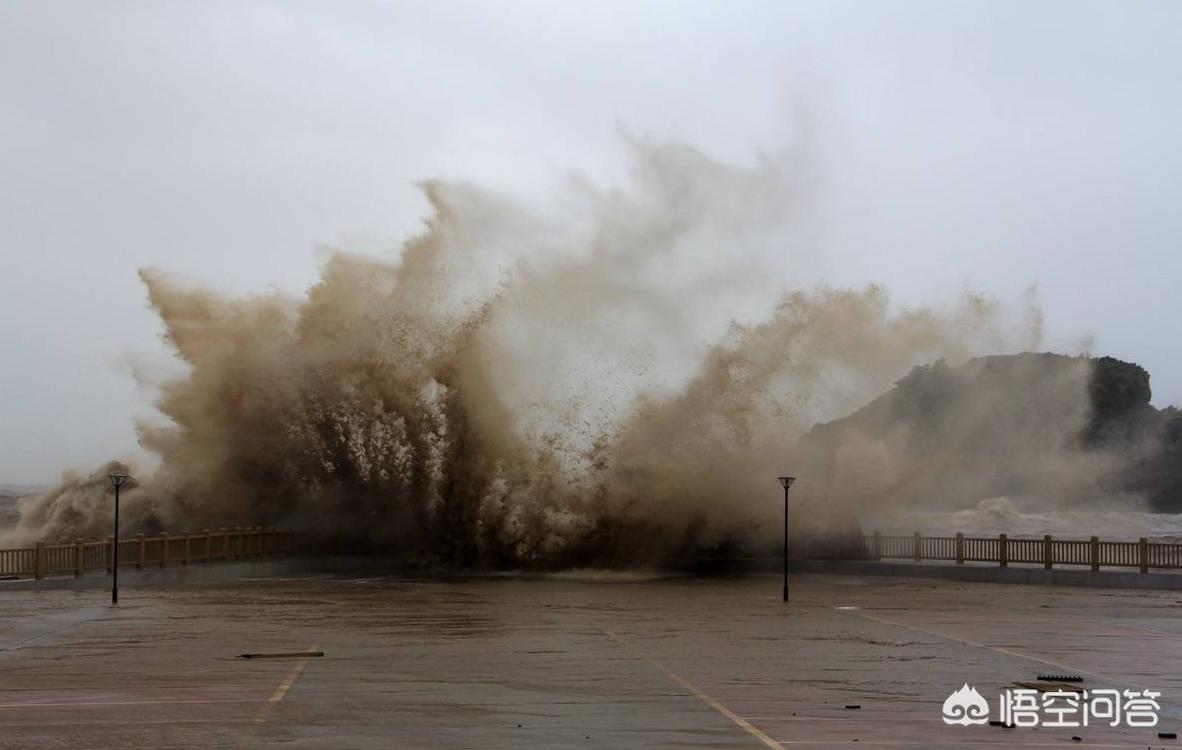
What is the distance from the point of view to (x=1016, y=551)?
40.5 m

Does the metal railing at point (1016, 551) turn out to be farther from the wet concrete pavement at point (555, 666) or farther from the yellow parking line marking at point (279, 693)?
the yellow parking line marking at point (279, 693)

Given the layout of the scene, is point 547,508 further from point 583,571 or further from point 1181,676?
point 1181,676

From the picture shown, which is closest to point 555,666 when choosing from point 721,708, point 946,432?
point 721,708

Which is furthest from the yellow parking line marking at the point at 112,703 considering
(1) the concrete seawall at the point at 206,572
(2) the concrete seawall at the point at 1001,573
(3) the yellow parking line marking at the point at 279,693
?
(2) the concrete seawall at the point at 1001,573

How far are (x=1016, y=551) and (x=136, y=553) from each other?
23268 millimetres

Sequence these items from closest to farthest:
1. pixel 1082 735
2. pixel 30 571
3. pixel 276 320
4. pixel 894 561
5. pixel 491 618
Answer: pixel 1082 735, pixel 491 618, pixel 30 571, pixel 894 561, pixel 276 320

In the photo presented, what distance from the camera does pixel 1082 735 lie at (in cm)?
1269

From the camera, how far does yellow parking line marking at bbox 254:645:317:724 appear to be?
1335 cm

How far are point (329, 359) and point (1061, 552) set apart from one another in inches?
964

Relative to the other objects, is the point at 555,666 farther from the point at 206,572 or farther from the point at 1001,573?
the point at 1001,573

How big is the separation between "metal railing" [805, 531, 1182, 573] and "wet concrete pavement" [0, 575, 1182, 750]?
4.26 m

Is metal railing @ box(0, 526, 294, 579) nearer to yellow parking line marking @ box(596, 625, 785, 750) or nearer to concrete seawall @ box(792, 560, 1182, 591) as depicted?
concrete seawall @ box(792, 560, 1182, 591)

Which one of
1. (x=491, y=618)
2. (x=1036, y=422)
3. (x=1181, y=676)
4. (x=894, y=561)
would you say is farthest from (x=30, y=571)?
(x=1036, y=422)

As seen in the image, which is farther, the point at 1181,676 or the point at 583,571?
the point at 583,571
